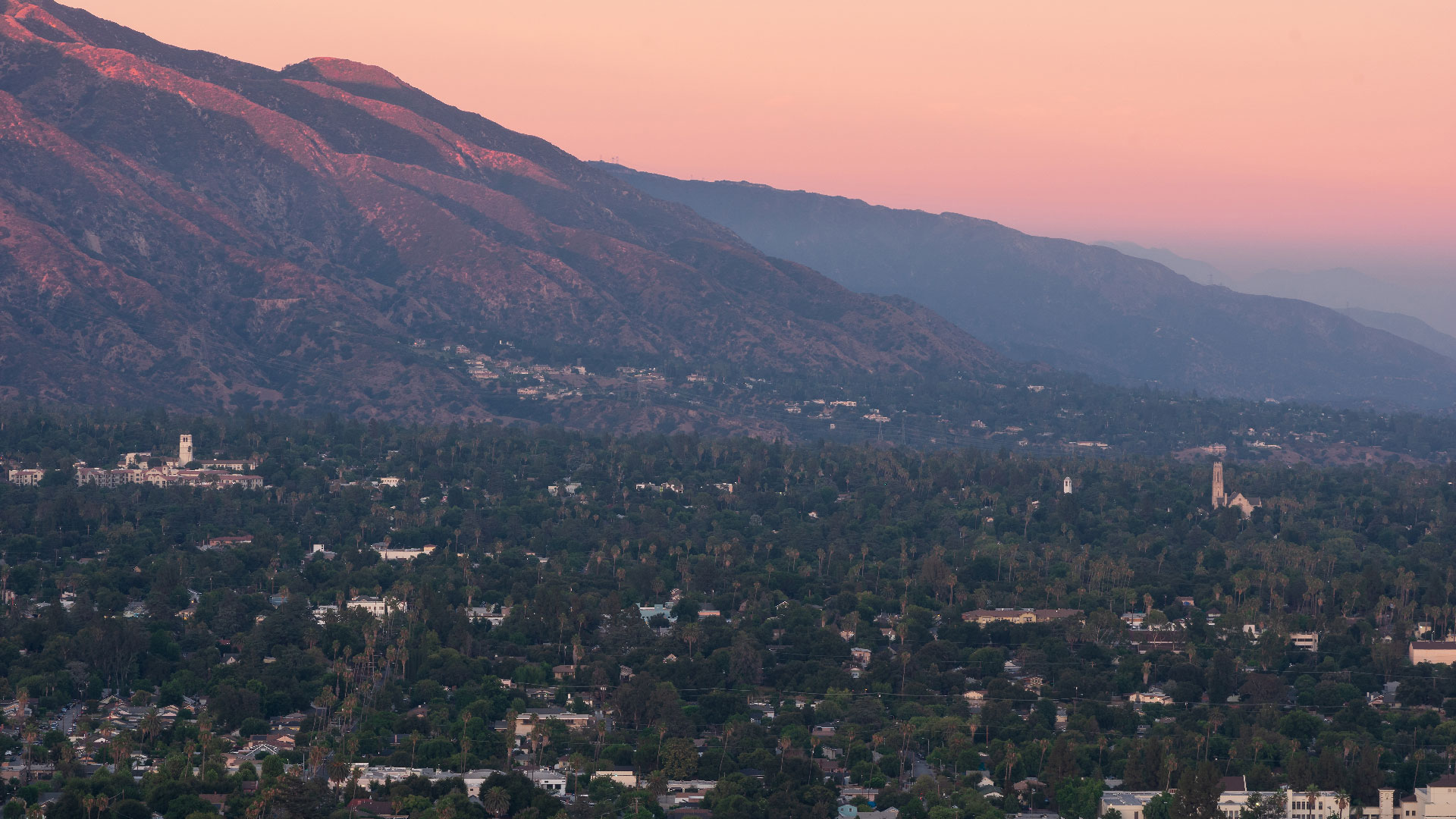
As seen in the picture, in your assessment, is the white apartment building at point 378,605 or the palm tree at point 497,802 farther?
the white apartment building at point 378,605

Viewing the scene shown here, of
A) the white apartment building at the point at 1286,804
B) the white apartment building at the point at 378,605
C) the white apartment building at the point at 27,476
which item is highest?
the white apartment building at the point at 1286,804

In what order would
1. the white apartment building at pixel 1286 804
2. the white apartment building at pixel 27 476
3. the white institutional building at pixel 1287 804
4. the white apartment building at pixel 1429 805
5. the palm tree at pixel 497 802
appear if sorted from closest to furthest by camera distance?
the palm tree at pixel 497 802, the white apartment building at pixel 1286 804, the white institutional building at pixel 1287 804, the white apartment building at pixel 1429 805, the white apartment building at pixel 27 476

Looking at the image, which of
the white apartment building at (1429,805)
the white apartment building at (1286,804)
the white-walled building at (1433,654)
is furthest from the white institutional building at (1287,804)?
the white-walled building at (1433,654)

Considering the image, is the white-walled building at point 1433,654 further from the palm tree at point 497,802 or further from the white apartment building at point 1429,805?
the palm tree at point 497,802

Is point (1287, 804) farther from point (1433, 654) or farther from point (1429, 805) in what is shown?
point (1433, 654)

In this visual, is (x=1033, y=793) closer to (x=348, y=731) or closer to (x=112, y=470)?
(x=348, y=731)

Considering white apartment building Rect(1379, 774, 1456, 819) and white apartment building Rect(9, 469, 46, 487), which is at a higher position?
white apartment building Rect(1379, 774, 1456, 819)

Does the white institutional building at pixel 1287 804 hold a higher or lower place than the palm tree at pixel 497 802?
higher

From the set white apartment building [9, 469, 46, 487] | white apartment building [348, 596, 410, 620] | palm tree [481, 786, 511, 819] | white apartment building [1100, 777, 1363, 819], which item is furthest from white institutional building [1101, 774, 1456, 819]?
white apartment building [9, 469, 46, 487]

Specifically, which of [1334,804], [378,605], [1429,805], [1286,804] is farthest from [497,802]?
[378,605]

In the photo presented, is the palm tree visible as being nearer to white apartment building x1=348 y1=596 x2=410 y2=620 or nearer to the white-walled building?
white apartment building x1=348 y1=596 x2=410 y2=620
